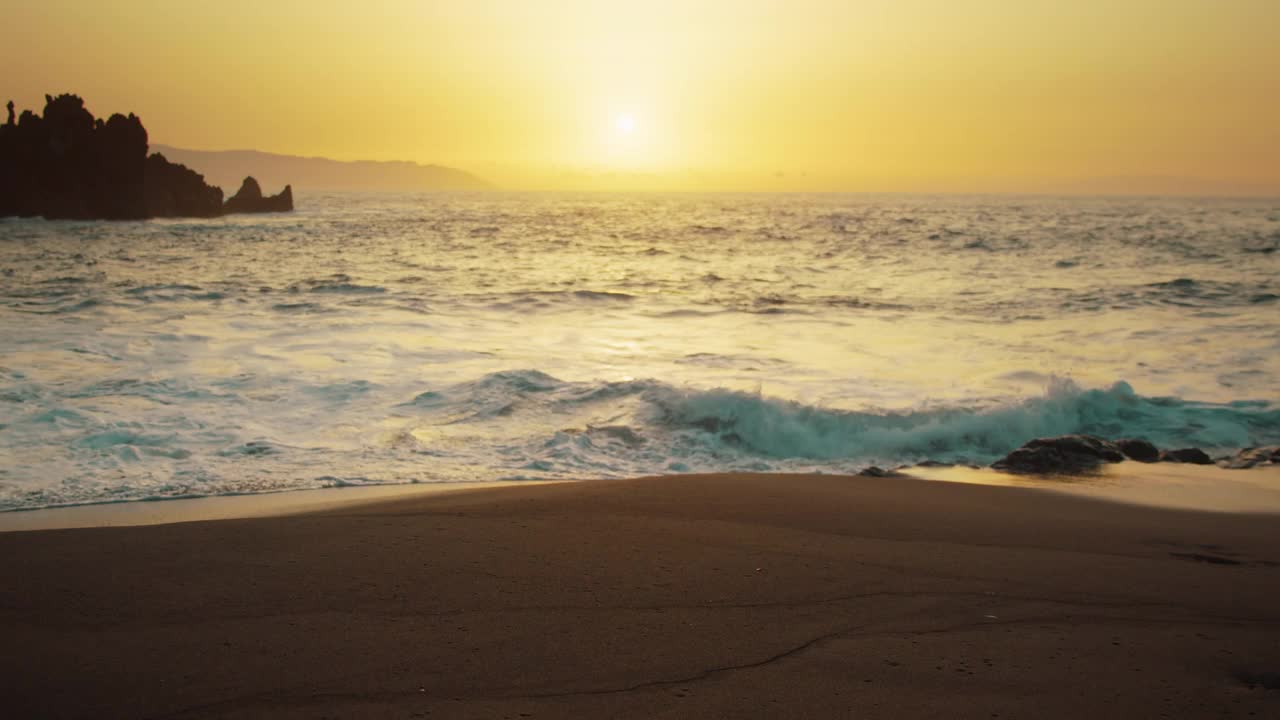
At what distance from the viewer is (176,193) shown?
69.9 metres

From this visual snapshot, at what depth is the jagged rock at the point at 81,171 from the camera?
63.1 m

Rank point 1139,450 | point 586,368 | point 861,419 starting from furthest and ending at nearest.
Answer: point 586,368
point 861,419
point 1139,450

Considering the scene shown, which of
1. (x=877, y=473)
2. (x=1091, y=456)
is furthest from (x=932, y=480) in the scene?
(x=1091, y=456)

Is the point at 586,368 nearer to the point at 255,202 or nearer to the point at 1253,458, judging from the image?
the point at 1253,458

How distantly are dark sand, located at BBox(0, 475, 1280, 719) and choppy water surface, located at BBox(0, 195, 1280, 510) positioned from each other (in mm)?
2332

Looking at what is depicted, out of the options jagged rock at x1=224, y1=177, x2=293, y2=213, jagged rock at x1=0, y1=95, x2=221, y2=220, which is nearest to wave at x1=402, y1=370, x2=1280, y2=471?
jagged rock at x1=0, y1=95, x2=221, y2=220

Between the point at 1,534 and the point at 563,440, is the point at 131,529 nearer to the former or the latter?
the point at 1,534

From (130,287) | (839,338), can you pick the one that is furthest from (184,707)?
(130,287)

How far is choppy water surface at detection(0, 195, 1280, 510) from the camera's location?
7.69 meters

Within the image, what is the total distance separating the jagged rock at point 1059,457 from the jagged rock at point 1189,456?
0.40 m

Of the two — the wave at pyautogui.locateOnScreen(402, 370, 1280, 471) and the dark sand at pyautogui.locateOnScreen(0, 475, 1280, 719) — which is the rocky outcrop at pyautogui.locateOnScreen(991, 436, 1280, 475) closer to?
the wave at pyautogui.locateOnScreen(402, 370, 1280, 471)

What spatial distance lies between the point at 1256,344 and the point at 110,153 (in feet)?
250

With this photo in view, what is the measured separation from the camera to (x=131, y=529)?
498 centimetres

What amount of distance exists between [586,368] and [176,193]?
7051 cm
